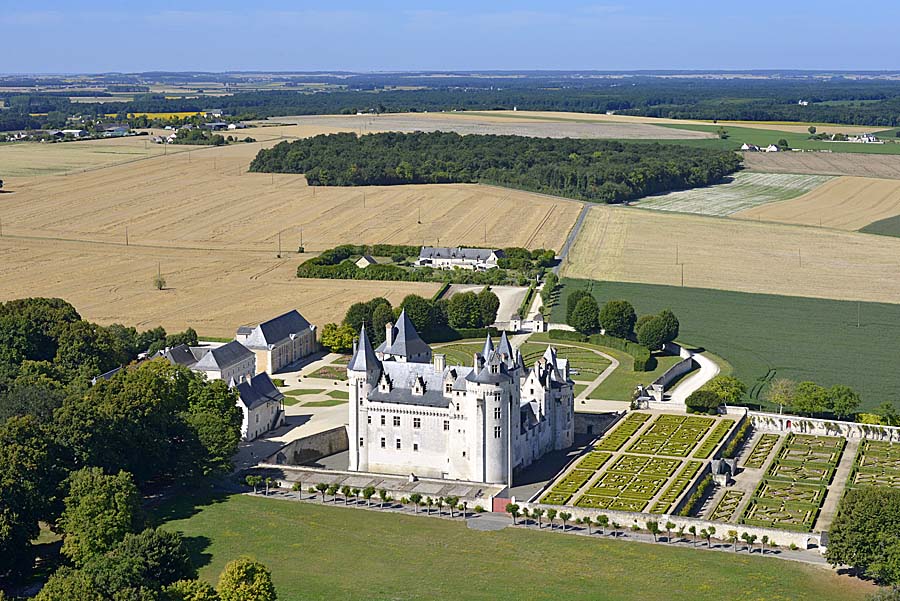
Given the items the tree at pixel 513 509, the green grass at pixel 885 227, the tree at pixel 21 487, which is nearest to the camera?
the tree at pixel 21 487

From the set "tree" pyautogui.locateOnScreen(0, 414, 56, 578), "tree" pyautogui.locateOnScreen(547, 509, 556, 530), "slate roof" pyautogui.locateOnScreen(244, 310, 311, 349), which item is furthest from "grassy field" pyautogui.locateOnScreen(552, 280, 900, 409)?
"tree" pyautogui.locateOnScreen(0, 414, 56, 578)

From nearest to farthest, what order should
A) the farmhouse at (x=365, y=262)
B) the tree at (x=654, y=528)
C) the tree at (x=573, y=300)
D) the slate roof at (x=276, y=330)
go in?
the tree at (x=654, y=528) → the slate roof at (x=276, y=330) → the tree at (x=573, y=300) → the farmhouse at (x=365, y=262)

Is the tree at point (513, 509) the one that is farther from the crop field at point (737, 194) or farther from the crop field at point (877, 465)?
the crop field at point (737, 194)

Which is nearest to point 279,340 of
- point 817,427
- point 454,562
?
point 817,427

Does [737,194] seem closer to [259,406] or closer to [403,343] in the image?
[403,343]

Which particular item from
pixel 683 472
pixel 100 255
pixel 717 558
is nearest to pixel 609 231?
pixel 100 255

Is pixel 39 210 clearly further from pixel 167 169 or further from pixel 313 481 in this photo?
pixel 313 481

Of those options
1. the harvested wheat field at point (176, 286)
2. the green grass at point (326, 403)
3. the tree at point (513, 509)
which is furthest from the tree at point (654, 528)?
the harvested wheat field at point (176, 286)
